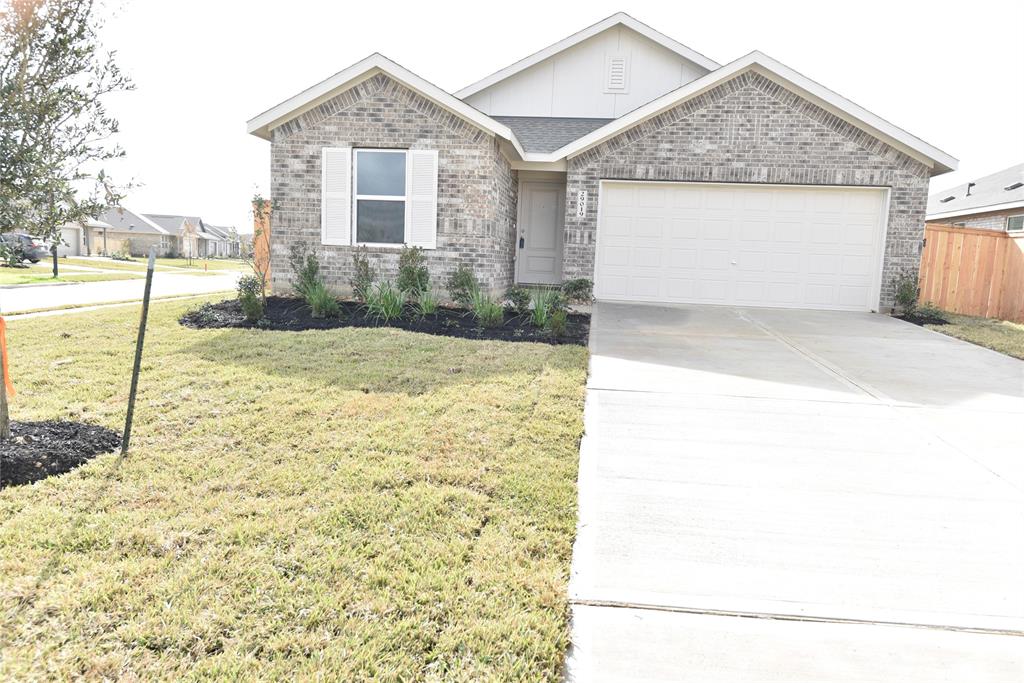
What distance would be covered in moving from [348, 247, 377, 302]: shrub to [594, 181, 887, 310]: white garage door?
426 centimetres

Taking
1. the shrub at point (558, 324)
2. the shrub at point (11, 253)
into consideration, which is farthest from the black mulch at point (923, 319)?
the shrub at point (11, 253)

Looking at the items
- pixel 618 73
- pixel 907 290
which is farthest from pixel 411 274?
pixel 907 290

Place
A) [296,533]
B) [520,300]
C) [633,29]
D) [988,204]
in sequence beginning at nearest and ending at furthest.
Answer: [296,533], [520,300], [633,29], [988,204]

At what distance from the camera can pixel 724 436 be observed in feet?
15.8

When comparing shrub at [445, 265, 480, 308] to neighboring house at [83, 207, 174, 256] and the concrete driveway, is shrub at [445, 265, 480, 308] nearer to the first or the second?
the concrete driveway

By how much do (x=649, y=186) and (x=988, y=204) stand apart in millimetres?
12711

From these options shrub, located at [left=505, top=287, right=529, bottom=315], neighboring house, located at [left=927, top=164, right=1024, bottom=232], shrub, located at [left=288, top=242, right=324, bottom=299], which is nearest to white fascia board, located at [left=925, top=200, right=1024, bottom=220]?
neighboring house, located at [left=927, top=164, right=1024, bottom=232]

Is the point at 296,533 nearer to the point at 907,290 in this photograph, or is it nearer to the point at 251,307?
the point at 251,307

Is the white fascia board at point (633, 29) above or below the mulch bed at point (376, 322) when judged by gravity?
above

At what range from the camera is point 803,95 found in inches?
452

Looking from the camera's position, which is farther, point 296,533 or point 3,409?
point 3,409

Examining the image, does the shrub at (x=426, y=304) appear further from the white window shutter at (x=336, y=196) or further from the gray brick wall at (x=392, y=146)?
the white window shutter at (x=336, y=196)

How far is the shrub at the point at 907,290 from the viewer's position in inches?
449

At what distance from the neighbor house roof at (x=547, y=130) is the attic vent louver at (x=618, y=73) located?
0.87 m
